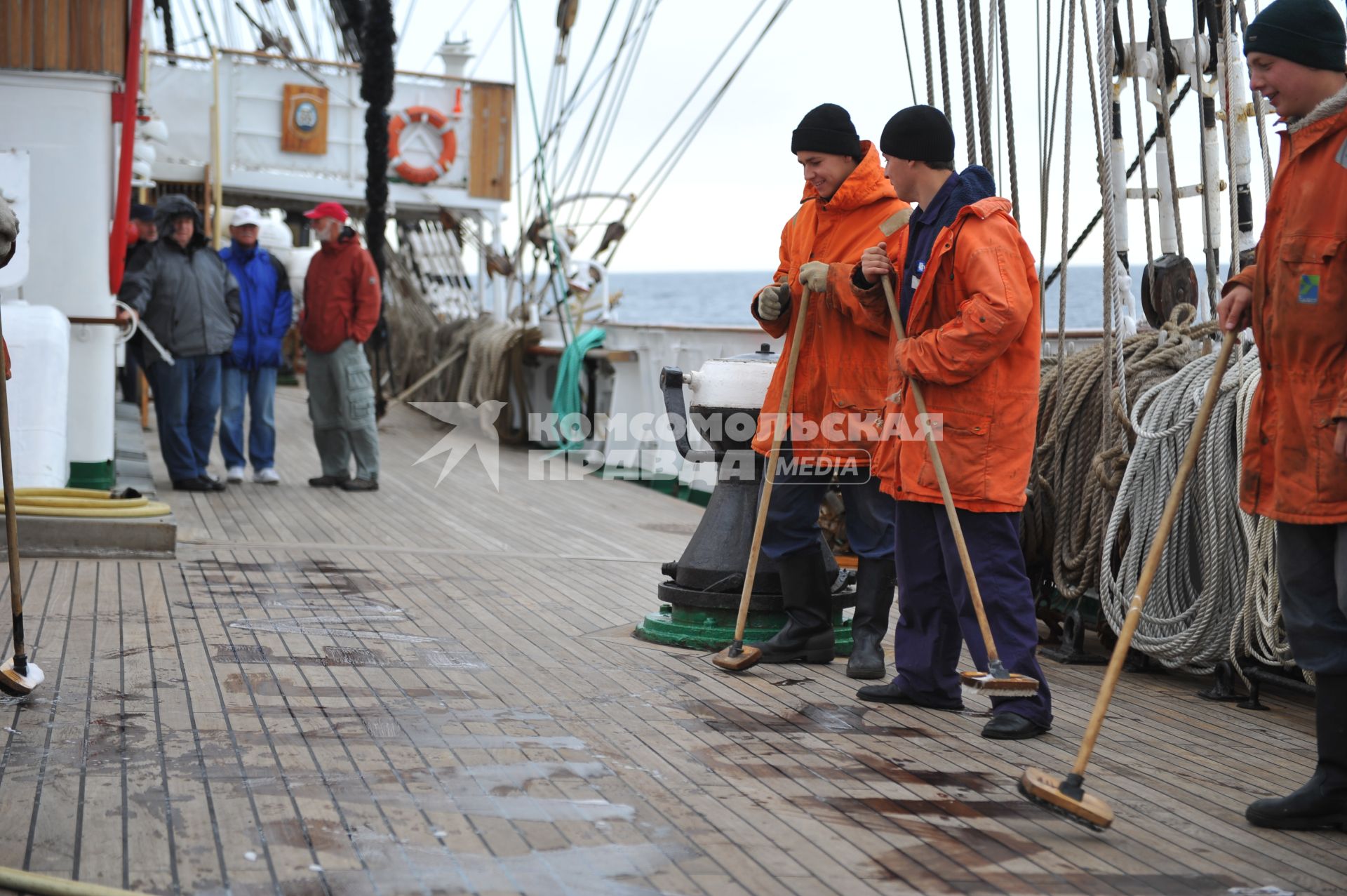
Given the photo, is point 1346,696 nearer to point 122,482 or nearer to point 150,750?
point 150,750

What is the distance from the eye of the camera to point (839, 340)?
4.57 metres

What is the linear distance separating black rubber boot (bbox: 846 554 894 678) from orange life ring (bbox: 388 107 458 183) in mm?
12239

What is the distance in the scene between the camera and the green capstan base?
4.92 meters

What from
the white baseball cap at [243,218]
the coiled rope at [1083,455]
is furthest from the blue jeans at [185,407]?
the coiled rope at [1083,455]

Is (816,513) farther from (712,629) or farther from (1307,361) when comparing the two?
(1307,361)

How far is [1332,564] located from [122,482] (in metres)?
6.63

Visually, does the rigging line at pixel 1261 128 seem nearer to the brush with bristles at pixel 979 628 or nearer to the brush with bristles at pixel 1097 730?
the brush with bristles at pixel 979 628

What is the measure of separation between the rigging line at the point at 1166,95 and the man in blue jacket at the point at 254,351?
5.11 m

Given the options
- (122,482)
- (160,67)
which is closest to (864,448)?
(122,482)

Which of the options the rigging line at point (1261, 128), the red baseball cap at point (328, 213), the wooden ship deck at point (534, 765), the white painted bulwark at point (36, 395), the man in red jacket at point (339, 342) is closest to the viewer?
the wooden ship deck at point (534, 765)

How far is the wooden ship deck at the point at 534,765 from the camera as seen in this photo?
8.98ft

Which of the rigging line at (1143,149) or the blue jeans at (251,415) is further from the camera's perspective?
the blue jeans at (251,415)

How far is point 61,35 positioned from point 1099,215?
466 centimetres

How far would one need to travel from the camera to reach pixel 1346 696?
10.3 ft
